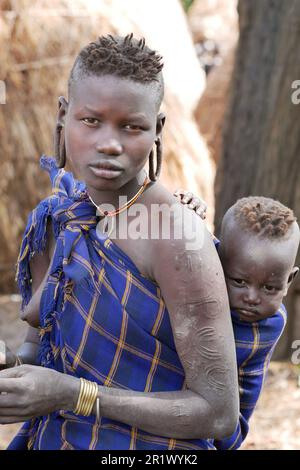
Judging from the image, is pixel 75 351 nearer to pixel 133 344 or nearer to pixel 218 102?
pixel 133 344

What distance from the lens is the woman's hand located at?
6.27ft

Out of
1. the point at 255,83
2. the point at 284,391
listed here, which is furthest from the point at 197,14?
the point at 284,391

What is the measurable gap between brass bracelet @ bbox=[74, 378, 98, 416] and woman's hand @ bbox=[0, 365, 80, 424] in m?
0.01

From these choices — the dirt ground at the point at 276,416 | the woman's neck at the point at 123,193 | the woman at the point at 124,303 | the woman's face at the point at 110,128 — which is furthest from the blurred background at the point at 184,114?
the woman's face at the point at 110,128

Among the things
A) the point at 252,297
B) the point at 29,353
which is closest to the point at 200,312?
the point at 252,297

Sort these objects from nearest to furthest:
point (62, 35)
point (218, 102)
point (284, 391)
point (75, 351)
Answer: point (75, 351)
point (284, 391)
point (62, 35)
point (218, 102)

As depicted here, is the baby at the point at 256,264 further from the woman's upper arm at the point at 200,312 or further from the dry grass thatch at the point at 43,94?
the dry grass thatch at the point at 43,94

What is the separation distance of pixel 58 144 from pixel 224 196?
336cm

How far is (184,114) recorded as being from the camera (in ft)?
23.0

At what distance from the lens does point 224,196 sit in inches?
215

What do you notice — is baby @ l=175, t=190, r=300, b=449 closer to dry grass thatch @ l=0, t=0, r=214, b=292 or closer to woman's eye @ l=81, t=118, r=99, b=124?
woman's eye @ l=81, t=118, r=99, b=124

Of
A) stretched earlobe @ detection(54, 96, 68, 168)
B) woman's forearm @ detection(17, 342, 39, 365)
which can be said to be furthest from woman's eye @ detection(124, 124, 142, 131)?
woman's forearm @ detection(17, 342, 39, 365)

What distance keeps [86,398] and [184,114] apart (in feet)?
17.3


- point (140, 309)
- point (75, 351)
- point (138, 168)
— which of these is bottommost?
point (75, 351)
